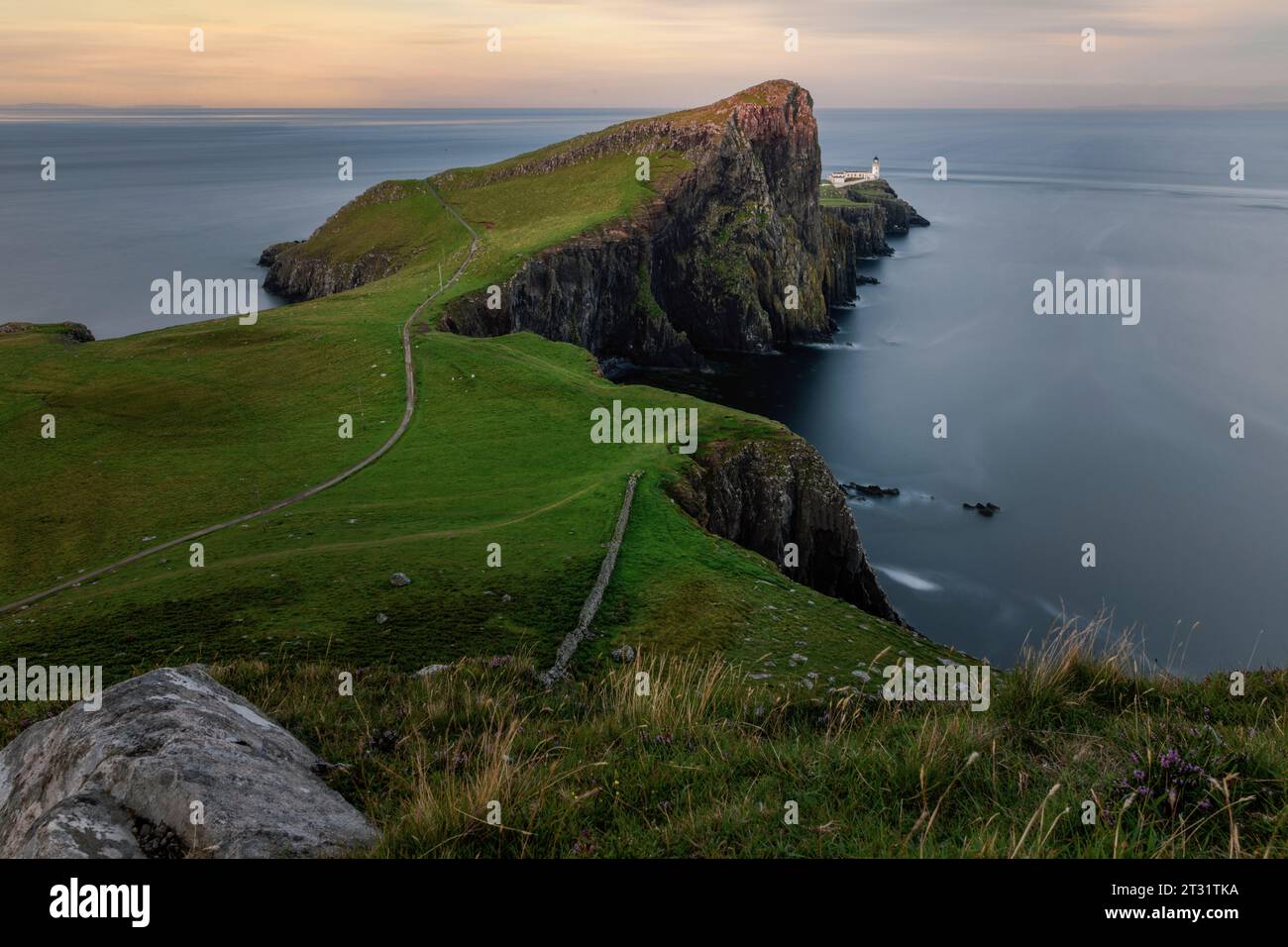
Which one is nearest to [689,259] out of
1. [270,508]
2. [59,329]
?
[59,329]

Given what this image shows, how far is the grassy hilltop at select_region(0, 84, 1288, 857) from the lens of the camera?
230 inches

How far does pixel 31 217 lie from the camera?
199 meters

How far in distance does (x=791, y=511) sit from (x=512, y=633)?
26933mm

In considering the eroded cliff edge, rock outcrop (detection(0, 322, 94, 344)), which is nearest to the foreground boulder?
the eroded cliff edge

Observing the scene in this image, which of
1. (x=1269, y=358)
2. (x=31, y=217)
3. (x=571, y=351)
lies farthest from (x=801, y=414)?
(x=31, y=217)

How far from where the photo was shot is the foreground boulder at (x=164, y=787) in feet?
19.2

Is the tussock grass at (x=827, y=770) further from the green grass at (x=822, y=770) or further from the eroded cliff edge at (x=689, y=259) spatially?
the eroded cliff edge at (x=689, y=259)

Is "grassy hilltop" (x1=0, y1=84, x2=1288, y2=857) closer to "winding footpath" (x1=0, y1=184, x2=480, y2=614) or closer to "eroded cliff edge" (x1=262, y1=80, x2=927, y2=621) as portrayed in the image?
"winding footpath" (x1=0, y1=184, x2=480, y2=614)

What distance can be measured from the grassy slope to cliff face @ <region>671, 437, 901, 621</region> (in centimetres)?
258

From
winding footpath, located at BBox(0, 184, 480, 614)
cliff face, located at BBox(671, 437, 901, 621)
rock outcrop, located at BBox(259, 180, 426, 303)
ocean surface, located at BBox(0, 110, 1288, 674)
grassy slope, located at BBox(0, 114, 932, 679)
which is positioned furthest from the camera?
rock outcrop, located at BBox(259, 180, 426, 303)

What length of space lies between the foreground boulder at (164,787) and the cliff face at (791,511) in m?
38.8

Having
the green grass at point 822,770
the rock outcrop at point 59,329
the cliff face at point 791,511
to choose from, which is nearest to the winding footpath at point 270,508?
the cliff face at point 791,511

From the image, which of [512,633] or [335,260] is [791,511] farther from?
[335,260]

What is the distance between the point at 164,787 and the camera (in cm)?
625
